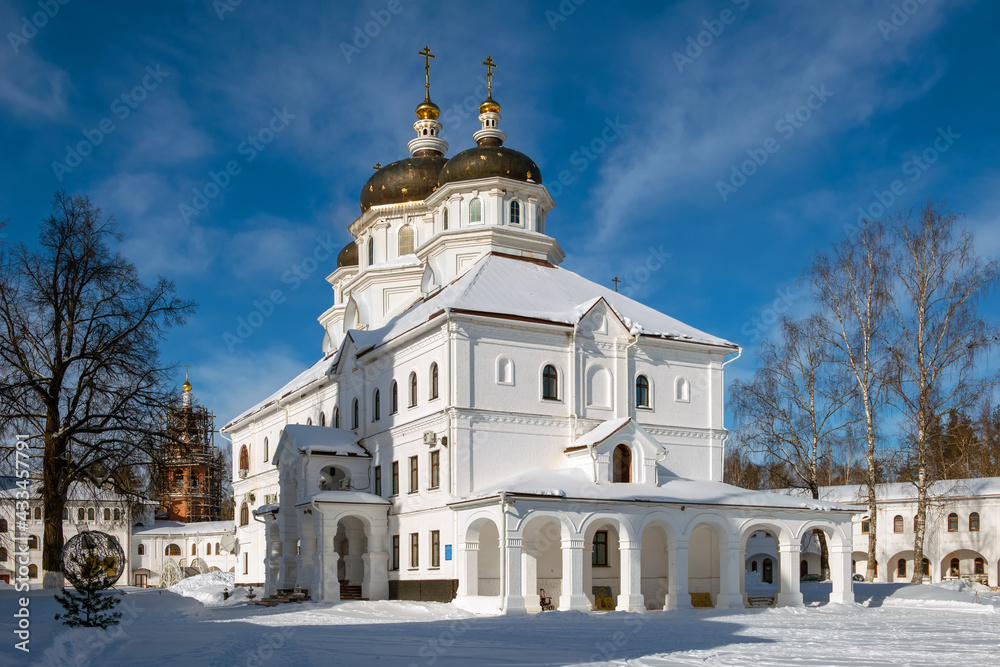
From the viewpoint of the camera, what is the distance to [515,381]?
3014 centimetres

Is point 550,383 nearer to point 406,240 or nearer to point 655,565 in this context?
point 655,565

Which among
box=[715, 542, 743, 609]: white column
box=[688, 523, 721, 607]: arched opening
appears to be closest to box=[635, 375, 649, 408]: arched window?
box=[688, 523, 721, 607]: arched opening

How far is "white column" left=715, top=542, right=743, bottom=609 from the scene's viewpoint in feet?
91.7

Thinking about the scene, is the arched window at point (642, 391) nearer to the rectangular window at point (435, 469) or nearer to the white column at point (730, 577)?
the white column at point (730, 577)

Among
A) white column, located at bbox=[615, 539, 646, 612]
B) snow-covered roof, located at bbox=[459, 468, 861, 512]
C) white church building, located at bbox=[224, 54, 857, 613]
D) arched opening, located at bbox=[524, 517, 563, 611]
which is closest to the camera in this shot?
white column, located at bbox=[615, 539, 646, 612]

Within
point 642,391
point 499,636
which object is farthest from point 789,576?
point 499,636

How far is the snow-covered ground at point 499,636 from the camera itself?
14727 mm

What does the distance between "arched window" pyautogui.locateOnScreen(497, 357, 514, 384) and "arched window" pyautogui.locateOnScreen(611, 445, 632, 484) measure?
12.2 ft

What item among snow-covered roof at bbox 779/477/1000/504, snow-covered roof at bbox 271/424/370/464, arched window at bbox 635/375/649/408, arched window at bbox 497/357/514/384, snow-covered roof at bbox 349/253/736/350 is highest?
snow-covered roof at bbox 349/253/736/350

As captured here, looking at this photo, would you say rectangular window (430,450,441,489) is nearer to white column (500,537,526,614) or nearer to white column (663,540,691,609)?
white column (500,537,526,614)

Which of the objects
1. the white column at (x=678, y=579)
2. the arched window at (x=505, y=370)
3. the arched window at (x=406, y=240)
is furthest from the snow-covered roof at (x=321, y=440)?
the white column at (x=678, y=579)

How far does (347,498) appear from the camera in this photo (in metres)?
31.5

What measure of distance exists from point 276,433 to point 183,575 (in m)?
39.9

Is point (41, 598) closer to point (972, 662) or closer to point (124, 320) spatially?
point (124, 320)
